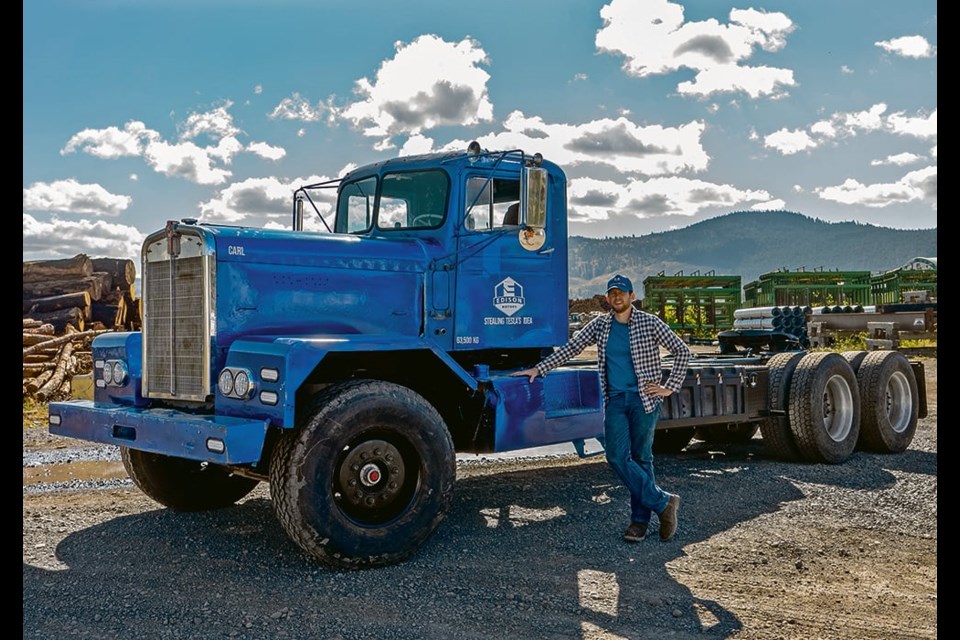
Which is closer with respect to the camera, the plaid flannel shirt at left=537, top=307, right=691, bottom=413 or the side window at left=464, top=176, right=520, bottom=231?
the plaid flannel shirt at left=537, top=307, right=691, bottom=413

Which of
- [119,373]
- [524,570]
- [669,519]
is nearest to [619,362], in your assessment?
[669,519]

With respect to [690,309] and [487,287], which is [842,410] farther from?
[690,309]

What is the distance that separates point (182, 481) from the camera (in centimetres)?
709

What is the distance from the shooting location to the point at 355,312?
21.4 ft

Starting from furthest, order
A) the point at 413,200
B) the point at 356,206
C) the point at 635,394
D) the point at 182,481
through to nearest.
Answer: the point at 356,206, the point at 413,200, the point at 182,481, the point at 635,394

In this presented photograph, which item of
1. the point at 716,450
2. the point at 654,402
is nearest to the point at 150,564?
the point at 654,402

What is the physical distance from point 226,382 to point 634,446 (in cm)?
292

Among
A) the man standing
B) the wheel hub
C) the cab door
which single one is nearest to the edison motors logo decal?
the cab door

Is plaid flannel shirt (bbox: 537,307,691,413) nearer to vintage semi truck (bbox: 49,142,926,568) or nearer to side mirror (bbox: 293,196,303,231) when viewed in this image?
vintage semi truck (bbox: 49,142,926,568)

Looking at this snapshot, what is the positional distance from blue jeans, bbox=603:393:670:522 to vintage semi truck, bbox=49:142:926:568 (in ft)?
2.67

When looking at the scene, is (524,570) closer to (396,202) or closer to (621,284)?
(621,284)

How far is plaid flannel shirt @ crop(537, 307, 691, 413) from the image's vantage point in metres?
6.21

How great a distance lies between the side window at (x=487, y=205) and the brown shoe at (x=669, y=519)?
250 cm

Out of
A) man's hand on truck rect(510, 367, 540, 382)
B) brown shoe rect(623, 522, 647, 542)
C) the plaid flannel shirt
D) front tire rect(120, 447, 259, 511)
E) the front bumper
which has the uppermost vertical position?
the plaid flannel shirt
